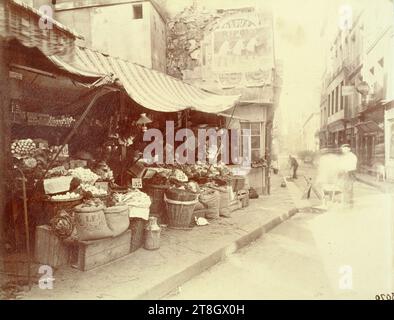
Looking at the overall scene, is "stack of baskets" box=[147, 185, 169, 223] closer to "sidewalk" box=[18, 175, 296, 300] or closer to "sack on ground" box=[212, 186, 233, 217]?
"sidewalk" box=[18, 175, 296, 300]

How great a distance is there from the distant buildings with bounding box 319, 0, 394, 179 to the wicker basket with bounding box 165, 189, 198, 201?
13.8 meters

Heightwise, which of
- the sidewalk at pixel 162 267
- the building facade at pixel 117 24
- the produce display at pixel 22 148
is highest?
the building facade at pixel 117 24

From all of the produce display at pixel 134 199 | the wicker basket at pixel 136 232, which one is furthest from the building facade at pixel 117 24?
the wicker basket at pixel 136 232

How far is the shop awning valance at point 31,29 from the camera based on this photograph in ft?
14.7

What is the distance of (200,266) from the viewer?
6121mm

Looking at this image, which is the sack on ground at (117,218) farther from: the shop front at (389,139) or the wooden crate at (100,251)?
the shop front at (389,139)

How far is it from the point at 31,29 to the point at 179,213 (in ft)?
16.5

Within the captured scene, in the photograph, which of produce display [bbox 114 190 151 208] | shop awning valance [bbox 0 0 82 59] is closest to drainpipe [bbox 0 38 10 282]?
shop awning valance [bbox 0 0 82 59]

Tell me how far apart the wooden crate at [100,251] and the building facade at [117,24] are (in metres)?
10.9

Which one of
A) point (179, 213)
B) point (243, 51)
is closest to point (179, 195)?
point (179, 213)

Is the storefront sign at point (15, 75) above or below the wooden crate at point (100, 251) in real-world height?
above

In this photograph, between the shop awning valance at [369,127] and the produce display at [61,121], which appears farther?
the shop awning valance at [369,127]

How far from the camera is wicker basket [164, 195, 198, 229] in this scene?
831 centimetres
